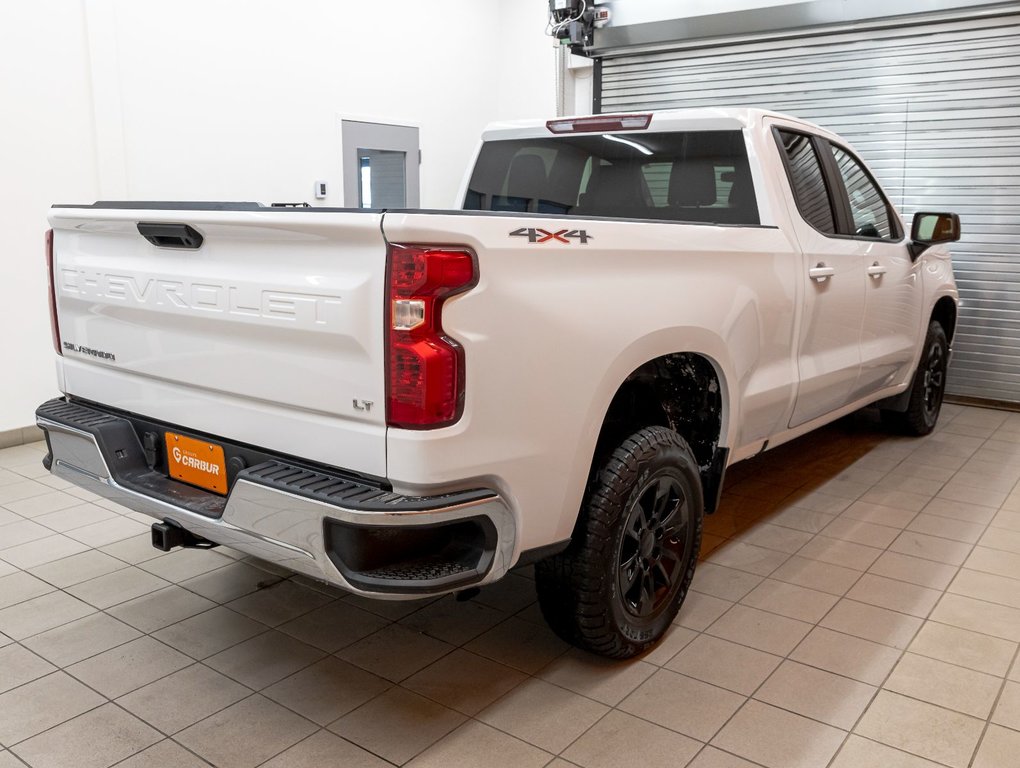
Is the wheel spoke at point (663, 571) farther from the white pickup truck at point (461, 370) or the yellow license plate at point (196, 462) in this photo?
the yellow license plate at point (196, 462)

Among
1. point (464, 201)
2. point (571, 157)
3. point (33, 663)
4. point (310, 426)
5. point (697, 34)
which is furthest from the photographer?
point (697, 34)

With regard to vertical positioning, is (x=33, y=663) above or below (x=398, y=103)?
below

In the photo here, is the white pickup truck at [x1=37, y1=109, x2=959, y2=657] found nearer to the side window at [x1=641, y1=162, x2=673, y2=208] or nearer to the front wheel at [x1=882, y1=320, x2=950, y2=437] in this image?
the side window at [x1=641, y1=162, x2=673, y2=208]

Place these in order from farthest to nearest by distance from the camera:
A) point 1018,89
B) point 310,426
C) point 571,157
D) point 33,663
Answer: point 1018,89 < point 571,157 < point 33,663 < point 310,426

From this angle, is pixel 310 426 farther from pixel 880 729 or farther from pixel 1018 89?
pixel 1018 89

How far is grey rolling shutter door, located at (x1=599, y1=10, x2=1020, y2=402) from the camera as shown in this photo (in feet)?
22.2

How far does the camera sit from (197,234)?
7.69 ft

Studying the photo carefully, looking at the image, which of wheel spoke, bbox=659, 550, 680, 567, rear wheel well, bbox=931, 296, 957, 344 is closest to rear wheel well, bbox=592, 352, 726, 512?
wheel spoke, bbox=659, 550, 680, 567

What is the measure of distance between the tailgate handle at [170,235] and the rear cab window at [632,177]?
1547mm

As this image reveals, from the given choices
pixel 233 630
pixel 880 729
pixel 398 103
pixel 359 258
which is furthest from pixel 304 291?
pixel 398 103

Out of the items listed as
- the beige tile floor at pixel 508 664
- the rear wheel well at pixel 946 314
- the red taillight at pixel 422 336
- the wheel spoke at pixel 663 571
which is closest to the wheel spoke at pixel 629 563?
the wheel spoke at pixel 663 571

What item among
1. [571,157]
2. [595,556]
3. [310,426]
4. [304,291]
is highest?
[571,157]

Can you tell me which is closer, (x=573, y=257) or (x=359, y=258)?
(x=359, y=258)

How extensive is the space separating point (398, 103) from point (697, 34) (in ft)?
9.16
